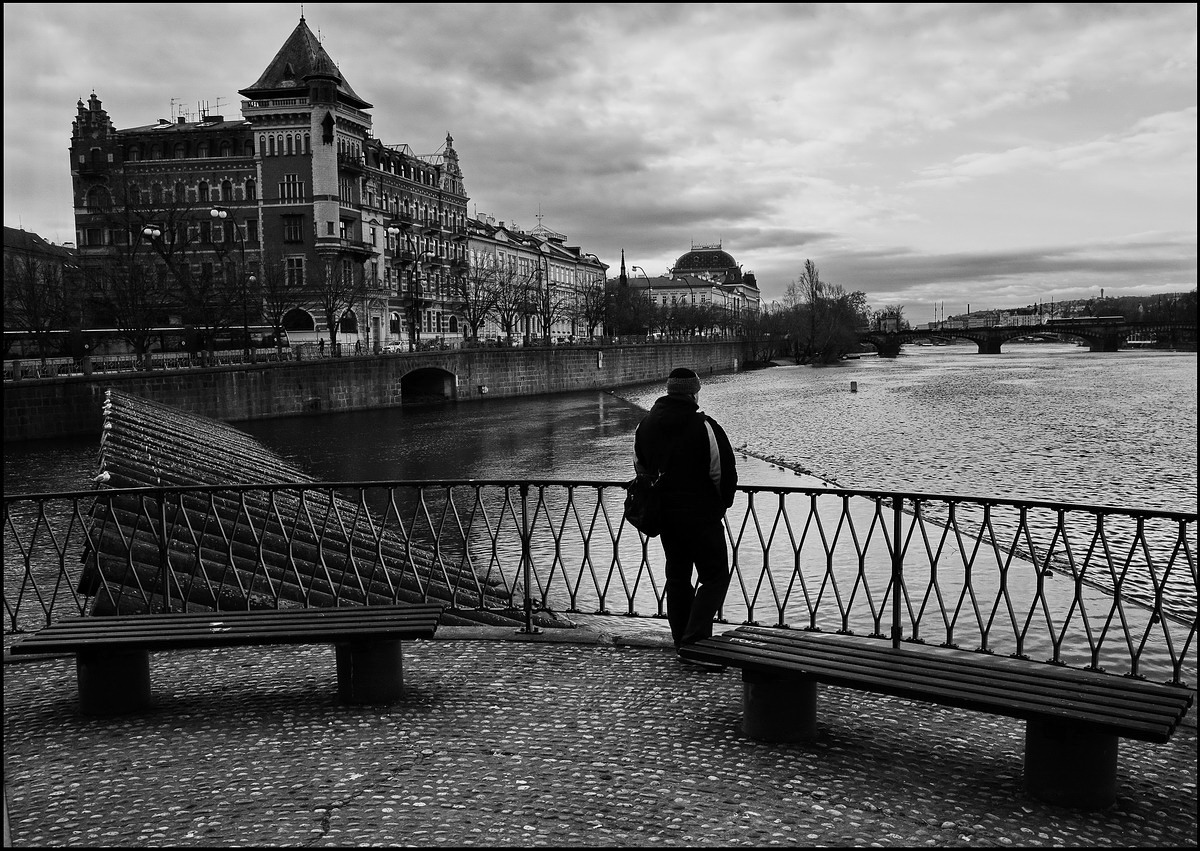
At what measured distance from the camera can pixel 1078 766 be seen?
4.70 metres

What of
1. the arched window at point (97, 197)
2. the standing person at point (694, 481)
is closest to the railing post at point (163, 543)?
the standing person at point (694, 481)

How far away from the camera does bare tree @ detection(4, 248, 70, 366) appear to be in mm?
47719

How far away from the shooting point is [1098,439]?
3244 cm

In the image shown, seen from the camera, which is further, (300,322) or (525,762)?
(300,322)

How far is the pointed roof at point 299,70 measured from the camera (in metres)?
68.6

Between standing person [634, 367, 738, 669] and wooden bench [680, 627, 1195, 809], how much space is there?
0.58 metres

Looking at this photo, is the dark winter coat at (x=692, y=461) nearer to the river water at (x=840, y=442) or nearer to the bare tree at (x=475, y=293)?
the river water at (x=840, y=442)

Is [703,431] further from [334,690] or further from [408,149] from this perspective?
[408,149]

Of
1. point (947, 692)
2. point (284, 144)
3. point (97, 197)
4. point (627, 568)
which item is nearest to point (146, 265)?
point (97, 197)

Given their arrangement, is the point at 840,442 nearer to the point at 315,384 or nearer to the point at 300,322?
the point at 315,384

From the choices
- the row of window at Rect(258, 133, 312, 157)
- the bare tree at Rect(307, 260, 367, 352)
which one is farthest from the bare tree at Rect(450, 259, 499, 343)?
the row of window at Rect(258, 133, 312, 157)

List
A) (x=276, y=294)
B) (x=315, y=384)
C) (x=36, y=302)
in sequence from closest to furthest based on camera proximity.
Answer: (x=36, y=302), (x=315, y=384), (x=276, y=294)

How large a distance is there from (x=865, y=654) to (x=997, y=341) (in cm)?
14296

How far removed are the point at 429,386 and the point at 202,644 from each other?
2322 inches
